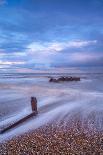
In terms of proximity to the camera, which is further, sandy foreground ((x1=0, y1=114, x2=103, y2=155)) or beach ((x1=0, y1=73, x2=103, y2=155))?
beach ((x1=0, y1=73, x2=103, y2=155))

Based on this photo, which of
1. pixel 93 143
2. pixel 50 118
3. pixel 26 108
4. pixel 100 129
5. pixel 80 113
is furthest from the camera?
pixel 26 108

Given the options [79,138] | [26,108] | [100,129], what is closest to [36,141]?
[79,138]

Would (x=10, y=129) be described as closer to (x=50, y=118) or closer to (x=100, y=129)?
(x=50, y=118)

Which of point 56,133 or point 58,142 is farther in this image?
point 56,133

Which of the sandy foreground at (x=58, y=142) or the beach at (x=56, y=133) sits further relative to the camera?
the beach at (x=56, y=133)

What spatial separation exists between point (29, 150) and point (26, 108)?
258 inches

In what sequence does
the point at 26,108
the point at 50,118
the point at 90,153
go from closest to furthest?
the point at 90,153 → the point at 50,118 → the point at 26,108

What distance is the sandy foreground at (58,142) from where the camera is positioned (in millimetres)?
6613

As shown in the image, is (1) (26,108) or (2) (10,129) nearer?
(2) (10,129)

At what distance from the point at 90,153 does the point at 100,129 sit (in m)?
2.31

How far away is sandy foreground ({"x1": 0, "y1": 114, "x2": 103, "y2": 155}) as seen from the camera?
6.61 m

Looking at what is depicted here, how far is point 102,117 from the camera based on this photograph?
Result: 34.8 feet

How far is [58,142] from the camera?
7246 millimetres

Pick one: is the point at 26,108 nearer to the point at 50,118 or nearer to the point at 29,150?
the point at 50,118
